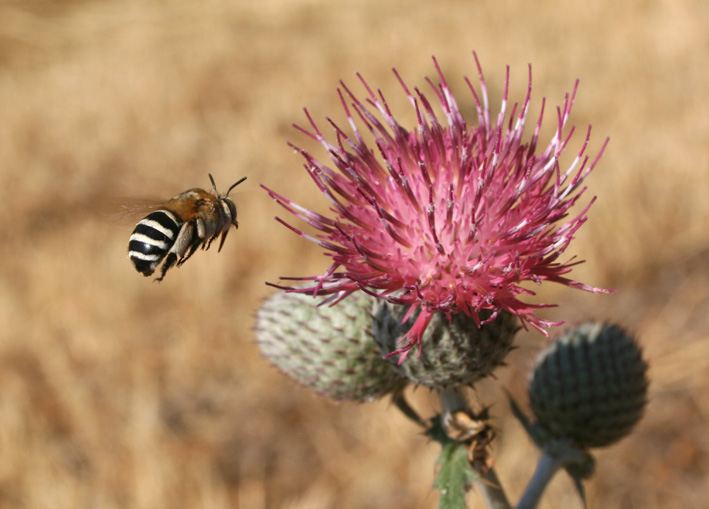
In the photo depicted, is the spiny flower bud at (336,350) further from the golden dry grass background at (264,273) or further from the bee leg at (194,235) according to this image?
the bee leg at (194,235)

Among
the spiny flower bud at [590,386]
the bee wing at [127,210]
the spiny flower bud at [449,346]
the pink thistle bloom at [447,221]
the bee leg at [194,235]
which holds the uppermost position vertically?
the bee wing at [127,210]

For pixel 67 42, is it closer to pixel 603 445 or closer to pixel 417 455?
pixel 417 455

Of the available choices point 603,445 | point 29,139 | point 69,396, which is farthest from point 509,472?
point 29,139

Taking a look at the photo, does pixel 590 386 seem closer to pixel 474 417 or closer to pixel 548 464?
pixel 548 464

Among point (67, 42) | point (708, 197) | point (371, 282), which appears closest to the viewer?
point (371, 282)

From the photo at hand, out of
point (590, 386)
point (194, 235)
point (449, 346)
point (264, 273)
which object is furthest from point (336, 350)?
point (264, 273)

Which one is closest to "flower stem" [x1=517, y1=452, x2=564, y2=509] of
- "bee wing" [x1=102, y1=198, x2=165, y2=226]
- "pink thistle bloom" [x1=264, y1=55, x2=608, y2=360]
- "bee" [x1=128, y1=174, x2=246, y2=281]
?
"pink thistle bloom" [x1=264, y1=55, x2=608, y2=360]

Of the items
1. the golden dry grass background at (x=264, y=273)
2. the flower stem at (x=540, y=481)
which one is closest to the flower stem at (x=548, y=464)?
the flower stem at (x=540, y=481)
